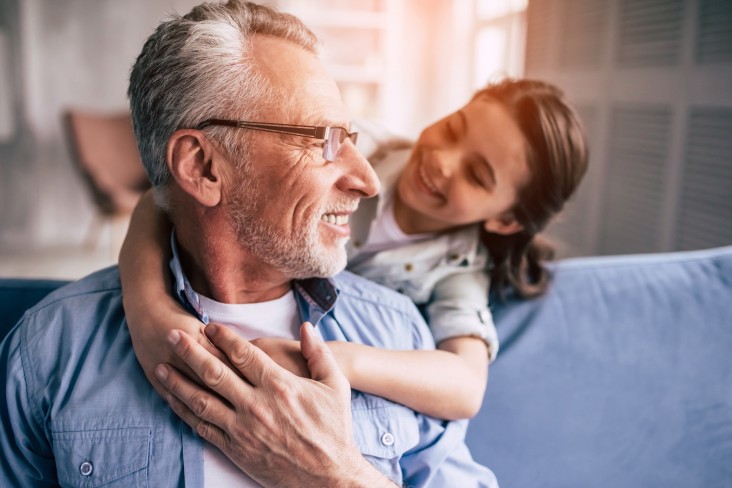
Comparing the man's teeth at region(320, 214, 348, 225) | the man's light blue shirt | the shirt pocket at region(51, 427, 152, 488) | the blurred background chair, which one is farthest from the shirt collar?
the blurred background chair

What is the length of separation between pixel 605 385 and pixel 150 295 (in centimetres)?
103

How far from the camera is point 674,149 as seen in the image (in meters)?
2.78

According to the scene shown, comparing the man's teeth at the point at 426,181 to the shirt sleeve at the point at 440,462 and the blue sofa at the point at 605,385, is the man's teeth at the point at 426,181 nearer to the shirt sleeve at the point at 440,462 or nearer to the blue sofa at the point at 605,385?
the blue sofa at the point at 605,385

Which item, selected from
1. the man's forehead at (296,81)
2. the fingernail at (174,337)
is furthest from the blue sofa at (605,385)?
the man's forehead at (296,81)

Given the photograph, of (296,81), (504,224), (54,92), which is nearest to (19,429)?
(296,81)

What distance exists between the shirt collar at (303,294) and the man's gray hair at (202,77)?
22 cm

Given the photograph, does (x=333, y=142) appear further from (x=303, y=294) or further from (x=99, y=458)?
(x=99, y=458)

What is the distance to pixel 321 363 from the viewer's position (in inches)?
40.6

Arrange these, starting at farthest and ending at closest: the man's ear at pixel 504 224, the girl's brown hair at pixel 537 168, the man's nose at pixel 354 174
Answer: the man's ear at pixel 504 224, the girl's brown hair at pixel 537 168, the man's nose at pixel 354 174

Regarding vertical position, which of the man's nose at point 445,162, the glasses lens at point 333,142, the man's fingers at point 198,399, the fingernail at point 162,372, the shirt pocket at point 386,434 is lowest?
the shirt pocket at point 386,434

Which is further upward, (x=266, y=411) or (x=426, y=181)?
(x=426, y=181)

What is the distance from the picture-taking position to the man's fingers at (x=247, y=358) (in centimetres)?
99

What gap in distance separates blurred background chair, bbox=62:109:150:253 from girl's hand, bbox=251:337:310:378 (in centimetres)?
359

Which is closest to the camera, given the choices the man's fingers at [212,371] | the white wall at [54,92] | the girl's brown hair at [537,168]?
the man's fingers at [212,371]
